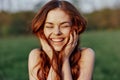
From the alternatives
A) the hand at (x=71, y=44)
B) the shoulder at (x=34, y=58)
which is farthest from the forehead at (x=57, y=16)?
the shoulder at (x=34, y=58)

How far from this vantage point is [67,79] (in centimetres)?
414

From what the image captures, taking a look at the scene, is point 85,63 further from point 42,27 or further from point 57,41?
point 42,27

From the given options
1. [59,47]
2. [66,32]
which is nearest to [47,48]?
[59,47]

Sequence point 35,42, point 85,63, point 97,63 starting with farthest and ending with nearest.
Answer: point 35,42, point 97,63, point 85,63

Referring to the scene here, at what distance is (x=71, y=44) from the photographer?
4.14 metres

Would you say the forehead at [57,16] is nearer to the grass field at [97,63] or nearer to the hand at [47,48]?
the hand at [47,48]

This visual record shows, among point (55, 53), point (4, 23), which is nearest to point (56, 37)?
point (55, 53)

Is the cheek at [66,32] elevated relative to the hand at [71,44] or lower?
elevated

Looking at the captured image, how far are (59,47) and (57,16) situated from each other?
0.25 meters

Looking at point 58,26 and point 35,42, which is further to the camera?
point 35,42

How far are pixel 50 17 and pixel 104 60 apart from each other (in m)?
8.96

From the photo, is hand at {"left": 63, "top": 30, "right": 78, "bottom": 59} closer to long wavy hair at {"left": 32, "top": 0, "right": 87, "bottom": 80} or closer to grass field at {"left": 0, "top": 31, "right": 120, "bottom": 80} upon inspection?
long wavy hair at {"left": 32, "top": 0, "right": 87, "bottom": 80}

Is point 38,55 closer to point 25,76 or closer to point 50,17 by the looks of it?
point 50,17

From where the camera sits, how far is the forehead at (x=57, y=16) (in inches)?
158
